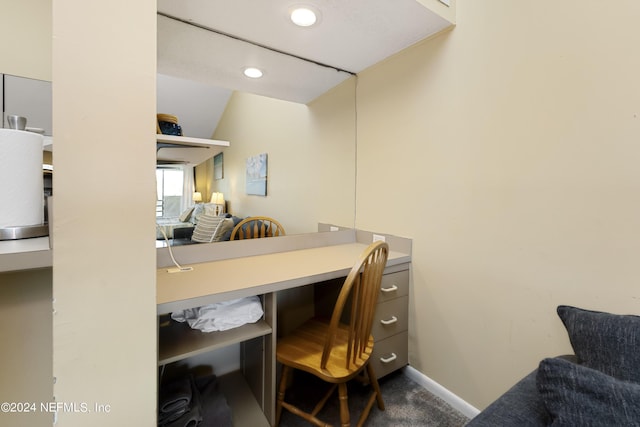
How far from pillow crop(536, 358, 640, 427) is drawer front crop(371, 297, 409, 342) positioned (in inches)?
33.6

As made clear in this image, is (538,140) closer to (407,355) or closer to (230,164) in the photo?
(407,355)

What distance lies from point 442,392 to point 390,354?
0.33 meters

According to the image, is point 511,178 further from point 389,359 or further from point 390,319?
point 389,359

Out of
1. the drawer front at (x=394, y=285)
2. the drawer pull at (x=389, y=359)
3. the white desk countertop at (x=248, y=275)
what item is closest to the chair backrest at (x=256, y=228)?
the white desk countertop at (x=248, y=275)

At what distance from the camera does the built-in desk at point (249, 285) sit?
1.01m

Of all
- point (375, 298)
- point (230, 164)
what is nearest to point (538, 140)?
point (375, 298)

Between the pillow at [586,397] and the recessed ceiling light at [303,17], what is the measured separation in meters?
1.65

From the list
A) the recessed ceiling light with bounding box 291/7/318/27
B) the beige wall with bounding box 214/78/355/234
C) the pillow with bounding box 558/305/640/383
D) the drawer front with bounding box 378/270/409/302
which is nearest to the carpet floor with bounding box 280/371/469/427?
the drawer front with bounding box 378/270/409/302

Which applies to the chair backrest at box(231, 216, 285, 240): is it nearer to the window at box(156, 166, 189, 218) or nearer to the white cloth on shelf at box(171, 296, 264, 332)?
the window at box(156, 166, 189, 218)

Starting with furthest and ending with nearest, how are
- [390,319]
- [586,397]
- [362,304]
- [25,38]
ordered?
1. [390,319]
2. [362,304]
3. [25,38]
4. [586,397]

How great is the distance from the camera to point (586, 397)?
61 cm

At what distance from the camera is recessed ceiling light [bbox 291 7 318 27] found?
4.26ft

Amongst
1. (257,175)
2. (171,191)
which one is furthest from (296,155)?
(171,191)

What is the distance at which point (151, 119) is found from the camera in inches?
28.5
